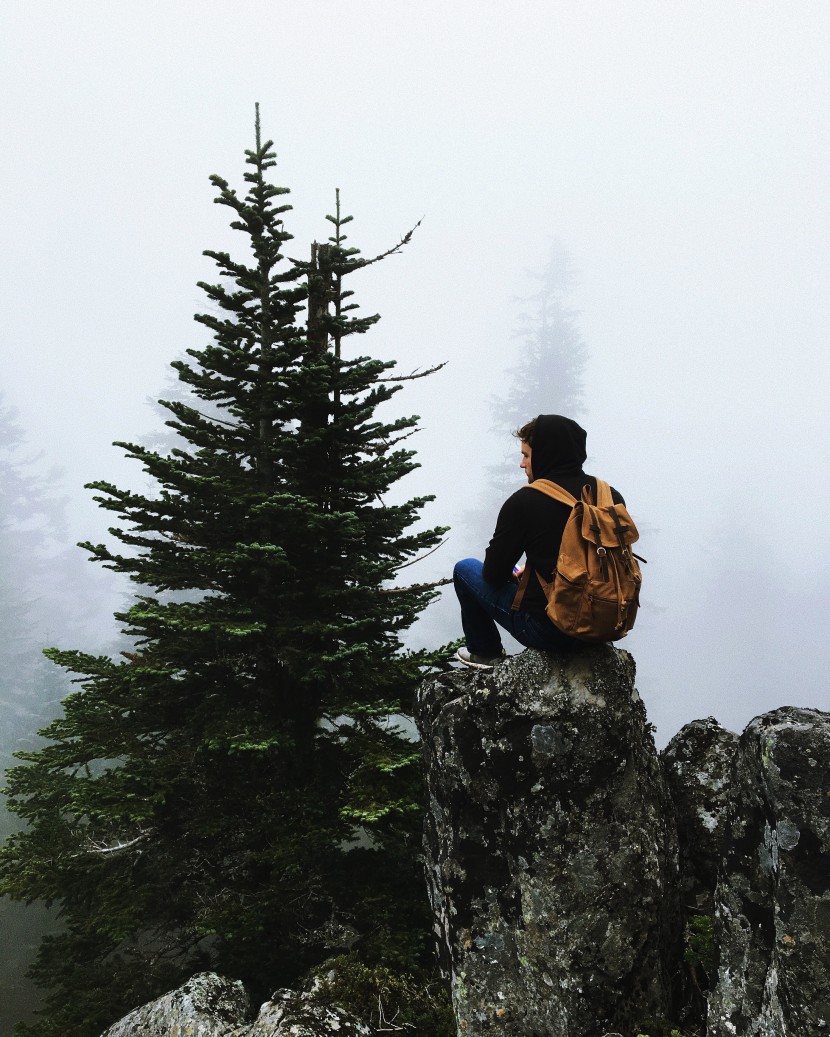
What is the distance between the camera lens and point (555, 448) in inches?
198

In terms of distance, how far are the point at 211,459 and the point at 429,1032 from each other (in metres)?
5.94

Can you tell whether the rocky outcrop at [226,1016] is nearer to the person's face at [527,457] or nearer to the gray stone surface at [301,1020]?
the gray stone surface at [301,1020]

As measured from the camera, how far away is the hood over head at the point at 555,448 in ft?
16.4

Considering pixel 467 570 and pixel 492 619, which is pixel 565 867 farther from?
pixel 467 570

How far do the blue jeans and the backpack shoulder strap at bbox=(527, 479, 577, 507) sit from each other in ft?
2.59

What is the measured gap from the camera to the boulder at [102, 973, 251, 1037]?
5.42m

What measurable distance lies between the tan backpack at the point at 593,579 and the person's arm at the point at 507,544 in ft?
1.19

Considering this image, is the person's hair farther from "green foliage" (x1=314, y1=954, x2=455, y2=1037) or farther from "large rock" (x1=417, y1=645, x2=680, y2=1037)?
"green foliage" (x1=314, y1=954, x2=455, y2=1037)

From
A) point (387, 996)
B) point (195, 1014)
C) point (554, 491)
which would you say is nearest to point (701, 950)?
point (387, 996)

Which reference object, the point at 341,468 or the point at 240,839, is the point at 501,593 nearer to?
the point at 341,468

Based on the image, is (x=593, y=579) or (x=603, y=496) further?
(x=603, y=496)

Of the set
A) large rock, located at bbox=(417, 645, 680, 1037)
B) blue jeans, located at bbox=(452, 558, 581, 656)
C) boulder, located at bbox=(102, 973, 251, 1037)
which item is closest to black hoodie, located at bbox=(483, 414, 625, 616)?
blue jeans, located at bbox=(452, 558, 581, 656)

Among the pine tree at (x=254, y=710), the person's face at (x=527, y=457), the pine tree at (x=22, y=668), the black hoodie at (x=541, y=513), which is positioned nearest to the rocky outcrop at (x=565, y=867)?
the black hoodie at (x=541, y=513)

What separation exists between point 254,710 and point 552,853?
3.57 meters
